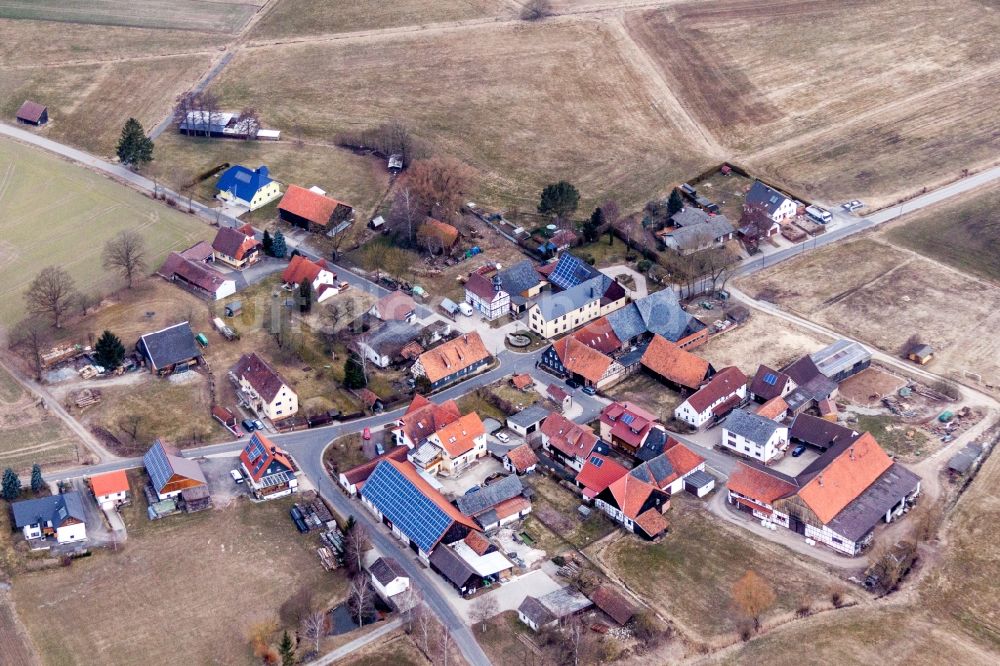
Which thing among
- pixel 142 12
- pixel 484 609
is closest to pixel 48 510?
pixel 484 609

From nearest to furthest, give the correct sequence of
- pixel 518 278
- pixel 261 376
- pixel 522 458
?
pixel 522 458 → pixel 261 376 → pixel 518 278

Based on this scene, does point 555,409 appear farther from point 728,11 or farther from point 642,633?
point 728,11

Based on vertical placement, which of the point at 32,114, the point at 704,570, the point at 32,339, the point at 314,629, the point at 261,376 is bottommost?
the point at 704,570

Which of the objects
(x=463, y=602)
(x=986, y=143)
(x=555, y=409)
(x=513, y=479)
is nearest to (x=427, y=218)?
(x=555, y=409)

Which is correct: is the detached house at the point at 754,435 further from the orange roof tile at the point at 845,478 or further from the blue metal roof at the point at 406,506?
Result: the blue metal roof at the point at 406,506

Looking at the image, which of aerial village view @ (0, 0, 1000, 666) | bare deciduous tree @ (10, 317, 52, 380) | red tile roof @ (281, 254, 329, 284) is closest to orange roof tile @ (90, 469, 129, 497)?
aerial village view @ (0, 0, 1000, 666)

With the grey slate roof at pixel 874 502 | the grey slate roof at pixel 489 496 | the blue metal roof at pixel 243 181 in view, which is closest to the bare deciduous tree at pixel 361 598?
the grey slate roof at pixel 489 496

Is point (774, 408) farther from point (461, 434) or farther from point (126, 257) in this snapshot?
point (126, 257)

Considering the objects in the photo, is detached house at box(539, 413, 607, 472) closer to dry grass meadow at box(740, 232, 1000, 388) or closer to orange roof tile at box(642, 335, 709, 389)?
orange roof tile at box(642, 335, 709, 389)
